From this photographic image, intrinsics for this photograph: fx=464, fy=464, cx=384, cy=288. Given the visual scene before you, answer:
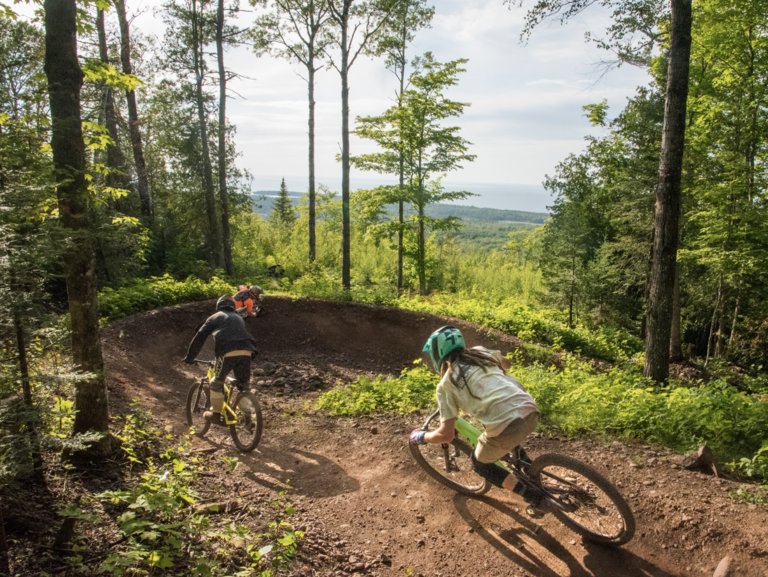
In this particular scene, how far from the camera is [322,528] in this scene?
4.99m

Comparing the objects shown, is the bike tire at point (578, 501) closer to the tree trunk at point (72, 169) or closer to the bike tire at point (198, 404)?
the tree trunk at point (72, 169)

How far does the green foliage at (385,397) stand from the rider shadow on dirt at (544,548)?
127 inches

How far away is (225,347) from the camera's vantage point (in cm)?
711

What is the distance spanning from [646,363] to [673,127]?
4195mm

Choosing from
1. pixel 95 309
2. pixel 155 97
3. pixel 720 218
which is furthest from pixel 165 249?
pixel 720 218

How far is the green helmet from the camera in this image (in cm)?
419

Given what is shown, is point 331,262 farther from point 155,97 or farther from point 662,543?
point 662,543

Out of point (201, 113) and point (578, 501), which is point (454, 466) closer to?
point (578, 501)

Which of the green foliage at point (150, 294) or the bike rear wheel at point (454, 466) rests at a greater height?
the green foliage at point (150, 294)

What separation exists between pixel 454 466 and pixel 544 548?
139 cm

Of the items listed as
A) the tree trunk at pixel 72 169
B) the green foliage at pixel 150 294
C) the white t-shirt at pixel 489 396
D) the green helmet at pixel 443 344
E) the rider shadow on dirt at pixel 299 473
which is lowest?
the rider shadow on dirt at pixel 299 473

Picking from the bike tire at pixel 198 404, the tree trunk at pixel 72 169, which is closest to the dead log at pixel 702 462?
the tree trunk at pixel 72 169

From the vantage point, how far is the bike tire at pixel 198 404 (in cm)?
787

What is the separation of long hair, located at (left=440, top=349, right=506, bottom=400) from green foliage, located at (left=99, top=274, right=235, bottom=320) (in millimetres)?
11590
